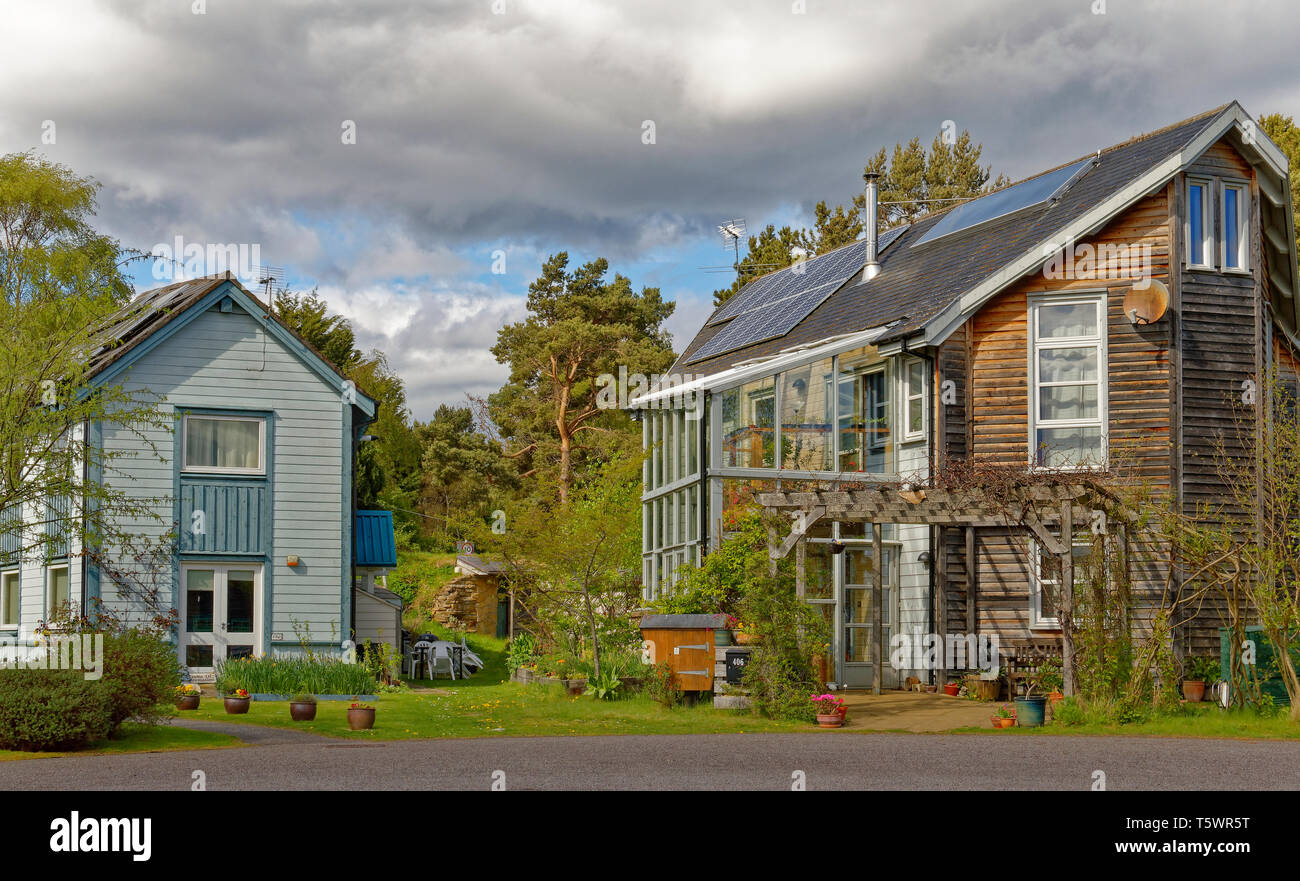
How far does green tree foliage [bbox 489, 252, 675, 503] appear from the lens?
45.5m

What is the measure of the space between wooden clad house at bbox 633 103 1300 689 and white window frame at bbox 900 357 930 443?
1.4 inches

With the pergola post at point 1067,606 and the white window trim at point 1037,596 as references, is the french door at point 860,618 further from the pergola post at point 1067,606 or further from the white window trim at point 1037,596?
the pergola post at point 1067,606

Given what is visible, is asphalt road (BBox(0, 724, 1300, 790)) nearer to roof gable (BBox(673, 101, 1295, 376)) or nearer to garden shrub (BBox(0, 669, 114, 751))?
garden shrub (BBox(0, 669, 114, 751))

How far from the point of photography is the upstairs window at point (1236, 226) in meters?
22.3

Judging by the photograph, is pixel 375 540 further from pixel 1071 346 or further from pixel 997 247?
pixel 1071 346

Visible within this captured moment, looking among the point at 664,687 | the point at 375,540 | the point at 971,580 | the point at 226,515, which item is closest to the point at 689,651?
the point at 664,687

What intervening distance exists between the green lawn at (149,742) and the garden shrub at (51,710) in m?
0.15

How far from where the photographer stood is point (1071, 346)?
22250 mm

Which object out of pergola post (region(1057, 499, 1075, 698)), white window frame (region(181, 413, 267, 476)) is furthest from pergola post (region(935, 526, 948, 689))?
white window frame (region(181, 413, 267, 476))

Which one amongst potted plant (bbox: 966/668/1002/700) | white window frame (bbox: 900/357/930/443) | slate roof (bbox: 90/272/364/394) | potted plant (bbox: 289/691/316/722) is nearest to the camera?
potted plant (bbox: 289/691/316/722)
